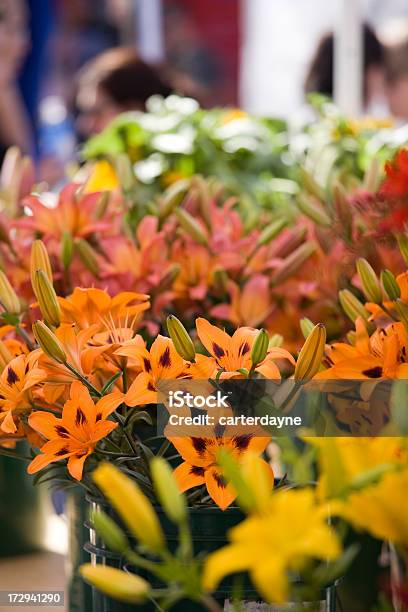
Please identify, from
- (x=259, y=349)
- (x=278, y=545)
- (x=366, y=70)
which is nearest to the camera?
(x=278, y=545)

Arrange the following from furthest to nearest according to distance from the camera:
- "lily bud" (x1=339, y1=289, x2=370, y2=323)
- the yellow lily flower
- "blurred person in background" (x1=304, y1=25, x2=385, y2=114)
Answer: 1. "blurred person in background" (x1=304, y1=25, x2=385, y2=114)
2. "lily bud" (x1=339, y1=289, x2=370, y2=323)
3. the yellow lily flower

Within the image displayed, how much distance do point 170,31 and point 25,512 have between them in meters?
3.37

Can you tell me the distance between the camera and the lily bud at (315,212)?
751mm

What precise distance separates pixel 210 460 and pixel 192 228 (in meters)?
0.31

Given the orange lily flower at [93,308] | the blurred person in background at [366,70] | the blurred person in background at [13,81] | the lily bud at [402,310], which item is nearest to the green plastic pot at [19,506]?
the orange lily flower at [93,308]

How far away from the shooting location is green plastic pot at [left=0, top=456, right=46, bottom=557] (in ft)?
2.54

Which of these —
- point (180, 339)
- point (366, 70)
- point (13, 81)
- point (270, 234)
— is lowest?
point (180, 339)

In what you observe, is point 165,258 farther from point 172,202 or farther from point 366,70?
point 366,70

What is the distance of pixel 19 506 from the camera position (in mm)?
819

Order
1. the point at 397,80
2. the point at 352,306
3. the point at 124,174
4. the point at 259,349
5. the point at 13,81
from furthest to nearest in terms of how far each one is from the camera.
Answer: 1. the point at 13,81
2. the point at 397,80
3. the point at 124,174
4. the point at 352,306
5. the point at 259,349

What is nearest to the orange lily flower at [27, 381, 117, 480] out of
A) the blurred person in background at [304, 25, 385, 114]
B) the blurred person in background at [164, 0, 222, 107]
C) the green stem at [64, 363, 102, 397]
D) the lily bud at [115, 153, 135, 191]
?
the green stem at [64, 363, 102, 397]

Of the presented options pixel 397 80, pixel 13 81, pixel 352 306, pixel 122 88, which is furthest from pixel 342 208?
pixel 13 81

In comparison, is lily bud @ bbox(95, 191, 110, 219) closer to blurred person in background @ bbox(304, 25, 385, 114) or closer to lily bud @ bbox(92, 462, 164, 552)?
lily bud @ bbox(92, 462, 164, 552)

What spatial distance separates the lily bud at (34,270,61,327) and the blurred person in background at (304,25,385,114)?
6.38 feet
